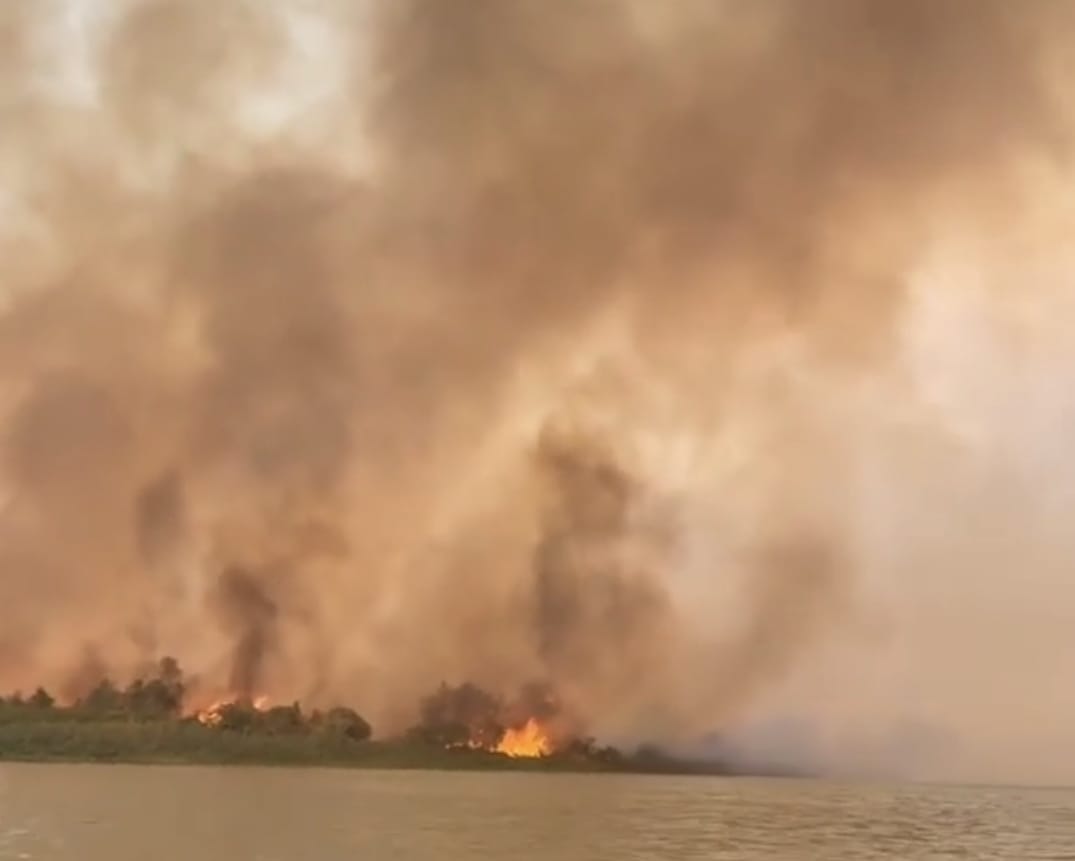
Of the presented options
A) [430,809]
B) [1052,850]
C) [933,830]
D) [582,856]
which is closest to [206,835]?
[582,856]

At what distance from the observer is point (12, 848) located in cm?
9788

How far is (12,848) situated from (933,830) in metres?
124

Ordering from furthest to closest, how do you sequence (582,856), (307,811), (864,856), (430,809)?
(430,809) < (307,811) < (864,856) < (582,856)

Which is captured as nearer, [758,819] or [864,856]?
[864,856]

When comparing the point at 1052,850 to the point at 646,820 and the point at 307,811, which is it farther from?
the point at 307,811

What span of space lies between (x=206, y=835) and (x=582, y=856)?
36.8 metres

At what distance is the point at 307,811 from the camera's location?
174250 millimetres

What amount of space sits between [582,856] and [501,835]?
92.9 ft

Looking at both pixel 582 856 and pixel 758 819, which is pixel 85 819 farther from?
pixel 758 819

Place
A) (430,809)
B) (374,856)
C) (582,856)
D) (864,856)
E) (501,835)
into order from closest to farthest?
1. (374,856)
2. (582,856)
3. (864,856)
4. (501,835)
5. (430,809)

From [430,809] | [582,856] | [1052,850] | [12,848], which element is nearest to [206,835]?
[12,848]

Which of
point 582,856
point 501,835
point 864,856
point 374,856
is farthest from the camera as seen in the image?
point 501,835

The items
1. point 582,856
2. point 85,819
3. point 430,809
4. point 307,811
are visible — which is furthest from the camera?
point 430,809

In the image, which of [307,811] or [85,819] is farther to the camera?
[307,811]
